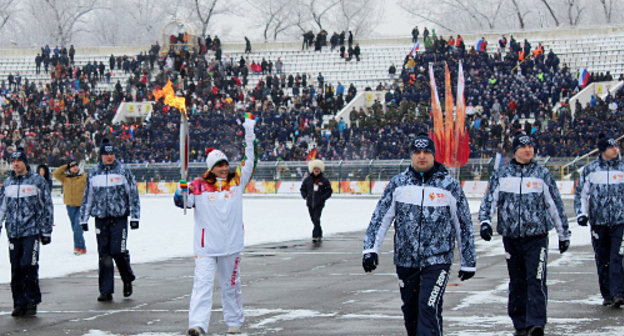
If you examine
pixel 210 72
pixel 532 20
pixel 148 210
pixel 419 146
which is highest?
pixel 532 20

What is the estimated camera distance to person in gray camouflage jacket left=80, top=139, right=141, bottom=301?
12.4 meters

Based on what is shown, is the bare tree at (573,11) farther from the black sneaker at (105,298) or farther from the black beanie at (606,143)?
the black sneaker at (105,298)

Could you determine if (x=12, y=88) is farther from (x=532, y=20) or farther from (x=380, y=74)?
(x=532, y=20)

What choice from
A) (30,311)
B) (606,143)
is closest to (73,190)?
(30,311)

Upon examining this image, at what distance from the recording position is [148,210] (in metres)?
34.4

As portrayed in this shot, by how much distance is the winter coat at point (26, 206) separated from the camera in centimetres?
1170

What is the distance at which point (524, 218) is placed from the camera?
31.3ft

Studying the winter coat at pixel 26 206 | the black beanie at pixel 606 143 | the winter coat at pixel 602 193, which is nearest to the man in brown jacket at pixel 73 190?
the winter coat at pixel 26 206

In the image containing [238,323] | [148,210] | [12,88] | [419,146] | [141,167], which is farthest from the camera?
[12,88]

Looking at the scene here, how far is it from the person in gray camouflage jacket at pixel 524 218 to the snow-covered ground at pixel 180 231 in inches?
313

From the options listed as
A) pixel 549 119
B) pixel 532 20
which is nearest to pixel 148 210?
pixel 549 119

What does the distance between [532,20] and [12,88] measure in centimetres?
5176

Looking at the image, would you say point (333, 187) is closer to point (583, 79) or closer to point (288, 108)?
point (288, 108)

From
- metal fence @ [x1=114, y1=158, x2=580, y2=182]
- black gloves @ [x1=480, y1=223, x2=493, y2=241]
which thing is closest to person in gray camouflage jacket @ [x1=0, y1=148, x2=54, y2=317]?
black gloves @ [x1=480, y1=223, x2=493, y2=241]
